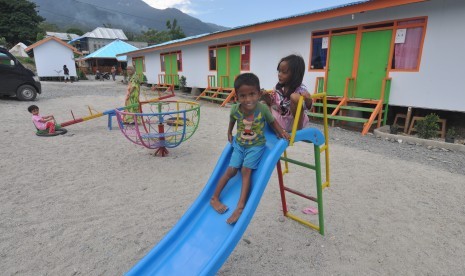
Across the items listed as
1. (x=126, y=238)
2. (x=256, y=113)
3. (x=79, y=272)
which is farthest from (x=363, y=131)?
(x=79, y=272)

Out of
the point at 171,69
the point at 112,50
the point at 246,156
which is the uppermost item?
the point at 112,50

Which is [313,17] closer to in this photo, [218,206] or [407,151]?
[407,151]

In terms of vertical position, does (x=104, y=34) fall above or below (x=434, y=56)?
above

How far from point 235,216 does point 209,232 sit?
262 mm

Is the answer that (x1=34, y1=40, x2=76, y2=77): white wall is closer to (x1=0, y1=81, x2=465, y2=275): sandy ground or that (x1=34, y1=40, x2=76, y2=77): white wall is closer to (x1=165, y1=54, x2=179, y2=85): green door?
(x1=165, y1=54, x2=179, y2=85): green door

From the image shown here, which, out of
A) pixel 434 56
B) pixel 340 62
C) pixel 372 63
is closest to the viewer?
pixel 434 56

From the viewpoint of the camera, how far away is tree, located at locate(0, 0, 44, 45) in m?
34.5

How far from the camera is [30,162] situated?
4.62 metres

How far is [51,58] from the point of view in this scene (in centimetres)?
2280

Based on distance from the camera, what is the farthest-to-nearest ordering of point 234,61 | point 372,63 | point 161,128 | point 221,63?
1. point 221,63
2. point 234,61
3. point 372,63
4. point 161,128

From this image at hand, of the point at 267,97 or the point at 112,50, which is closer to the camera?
the point at 267,97

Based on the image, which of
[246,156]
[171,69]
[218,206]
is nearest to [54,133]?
[218,206]

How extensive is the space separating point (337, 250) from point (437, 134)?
215 inches

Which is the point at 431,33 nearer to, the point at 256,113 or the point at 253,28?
the point at 253,28
